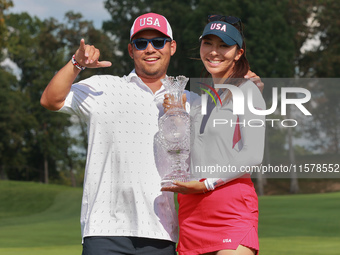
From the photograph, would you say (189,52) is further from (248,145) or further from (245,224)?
(245,224)

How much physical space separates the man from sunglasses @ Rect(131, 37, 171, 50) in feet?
1.29

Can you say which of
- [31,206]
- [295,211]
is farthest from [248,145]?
[31,206]

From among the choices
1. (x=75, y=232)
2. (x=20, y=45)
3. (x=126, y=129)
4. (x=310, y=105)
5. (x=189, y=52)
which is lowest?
(x=75, y=232)

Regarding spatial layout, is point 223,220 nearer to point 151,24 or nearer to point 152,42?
point 152,42

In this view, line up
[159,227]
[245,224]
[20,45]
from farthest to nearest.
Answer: [20,45] → [159,227] → [245,224]

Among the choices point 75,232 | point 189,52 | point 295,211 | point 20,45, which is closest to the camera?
point 189,52

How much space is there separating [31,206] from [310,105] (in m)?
17.2

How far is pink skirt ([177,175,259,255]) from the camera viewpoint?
359 cm

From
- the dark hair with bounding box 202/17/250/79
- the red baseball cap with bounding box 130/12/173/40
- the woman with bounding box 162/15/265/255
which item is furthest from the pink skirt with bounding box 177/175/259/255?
the red baseball cap with bounding box 130/12/173/40

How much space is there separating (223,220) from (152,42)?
4.54 feet

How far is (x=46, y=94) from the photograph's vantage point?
3.91 metres

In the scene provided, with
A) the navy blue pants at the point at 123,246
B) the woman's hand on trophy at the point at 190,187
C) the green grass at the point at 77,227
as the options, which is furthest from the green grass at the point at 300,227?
the woman's hand on trophy at the point at 190,187

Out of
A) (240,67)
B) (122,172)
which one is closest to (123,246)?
(122,172)

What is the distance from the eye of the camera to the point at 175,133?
3.88 metres
